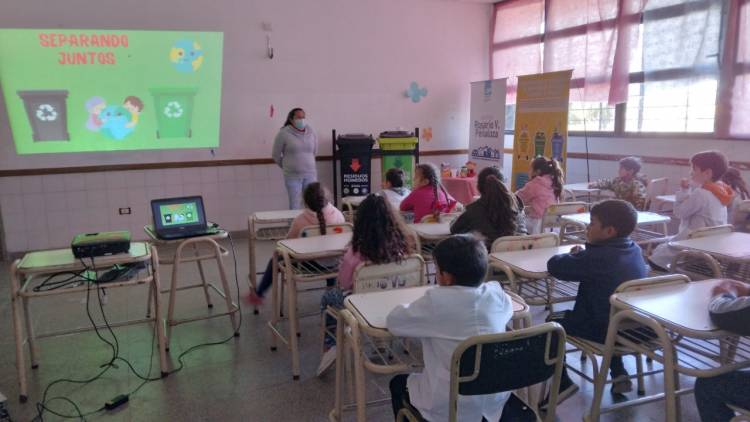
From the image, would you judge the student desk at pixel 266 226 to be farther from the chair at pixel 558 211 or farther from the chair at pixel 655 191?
the chair at pixel 655 191

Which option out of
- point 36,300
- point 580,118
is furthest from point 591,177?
point 36,300

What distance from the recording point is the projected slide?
17.7 ft

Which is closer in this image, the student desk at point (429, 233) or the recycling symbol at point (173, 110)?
the student desk at point (429, 233)

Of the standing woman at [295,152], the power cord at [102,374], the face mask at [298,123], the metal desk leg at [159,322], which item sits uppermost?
the face mask at [298,123]

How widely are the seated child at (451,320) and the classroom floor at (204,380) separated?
0.92 m

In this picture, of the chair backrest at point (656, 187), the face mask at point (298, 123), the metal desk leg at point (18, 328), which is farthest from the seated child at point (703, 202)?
the face mask at point (298, 123)

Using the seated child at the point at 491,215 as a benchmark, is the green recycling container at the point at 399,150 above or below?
above

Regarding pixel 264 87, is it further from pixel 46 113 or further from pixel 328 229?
pixel 328 229

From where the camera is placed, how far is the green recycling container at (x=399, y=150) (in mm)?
6816

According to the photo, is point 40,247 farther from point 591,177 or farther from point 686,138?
point 686,138

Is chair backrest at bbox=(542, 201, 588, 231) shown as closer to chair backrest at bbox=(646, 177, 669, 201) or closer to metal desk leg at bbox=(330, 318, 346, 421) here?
chair backrest at bbox=(646, 177, 669, 201)

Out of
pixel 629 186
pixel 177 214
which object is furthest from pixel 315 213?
pixel 629 186

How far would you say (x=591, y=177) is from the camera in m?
6.49

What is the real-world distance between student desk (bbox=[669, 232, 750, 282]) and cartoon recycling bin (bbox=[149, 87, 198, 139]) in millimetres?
4986
